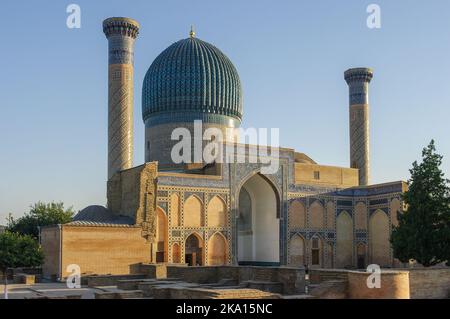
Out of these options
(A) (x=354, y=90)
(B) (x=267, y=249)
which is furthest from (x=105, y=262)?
(A) (x=354, y=90)

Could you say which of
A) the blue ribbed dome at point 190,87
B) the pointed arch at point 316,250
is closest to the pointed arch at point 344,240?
the pointed arch at point 316,250

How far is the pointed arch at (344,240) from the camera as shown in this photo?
32.3 m

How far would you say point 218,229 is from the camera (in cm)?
2839

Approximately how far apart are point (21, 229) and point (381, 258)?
2030cm

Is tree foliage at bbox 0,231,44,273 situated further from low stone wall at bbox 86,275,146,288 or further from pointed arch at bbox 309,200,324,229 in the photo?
pointed arch at bbox 309,200,324,229

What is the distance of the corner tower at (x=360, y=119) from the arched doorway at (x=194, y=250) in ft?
51.7

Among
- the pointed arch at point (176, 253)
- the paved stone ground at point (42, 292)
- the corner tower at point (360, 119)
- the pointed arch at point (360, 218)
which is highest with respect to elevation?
the corner tower at point (360, 119)

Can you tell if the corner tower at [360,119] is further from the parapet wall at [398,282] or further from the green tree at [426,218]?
the parapet wall at [398,282]

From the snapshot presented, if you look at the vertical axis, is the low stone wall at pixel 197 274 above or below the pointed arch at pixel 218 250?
below

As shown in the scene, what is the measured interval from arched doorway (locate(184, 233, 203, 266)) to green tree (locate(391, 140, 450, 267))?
896 cm

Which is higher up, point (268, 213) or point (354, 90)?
point (354, 90)
